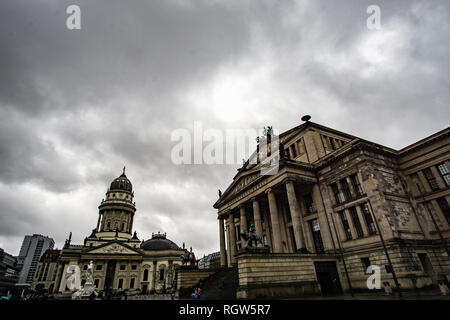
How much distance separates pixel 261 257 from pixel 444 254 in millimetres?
18919

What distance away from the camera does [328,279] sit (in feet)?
83.6

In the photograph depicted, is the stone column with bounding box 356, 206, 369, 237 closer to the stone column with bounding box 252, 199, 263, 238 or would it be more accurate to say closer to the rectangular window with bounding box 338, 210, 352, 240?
the rectangular window with bounding box 338, 210, 352, 240

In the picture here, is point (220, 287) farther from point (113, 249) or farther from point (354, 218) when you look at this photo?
point (113, 249)

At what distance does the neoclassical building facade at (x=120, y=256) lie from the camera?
70.2 m

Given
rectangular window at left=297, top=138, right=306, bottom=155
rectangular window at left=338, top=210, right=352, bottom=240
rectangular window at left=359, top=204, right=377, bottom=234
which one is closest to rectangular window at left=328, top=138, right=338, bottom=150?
rectangular window at left=297, top=138, right=306, bottom=155

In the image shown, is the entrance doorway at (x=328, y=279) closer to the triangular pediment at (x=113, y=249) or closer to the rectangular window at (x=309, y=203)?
the rectangular window at (x=309, y=203)

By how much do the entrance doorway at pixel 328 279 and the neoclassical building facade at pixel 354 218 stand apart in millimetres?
100

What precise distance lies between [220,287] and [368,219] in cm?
1795

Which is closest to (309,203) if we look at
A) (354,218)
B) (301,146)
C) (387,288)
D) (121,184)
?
(354,218)

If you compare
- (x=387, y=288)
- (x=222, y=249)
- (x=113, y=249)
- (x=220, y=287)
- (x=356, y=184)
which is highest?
(x=113, y=249)
